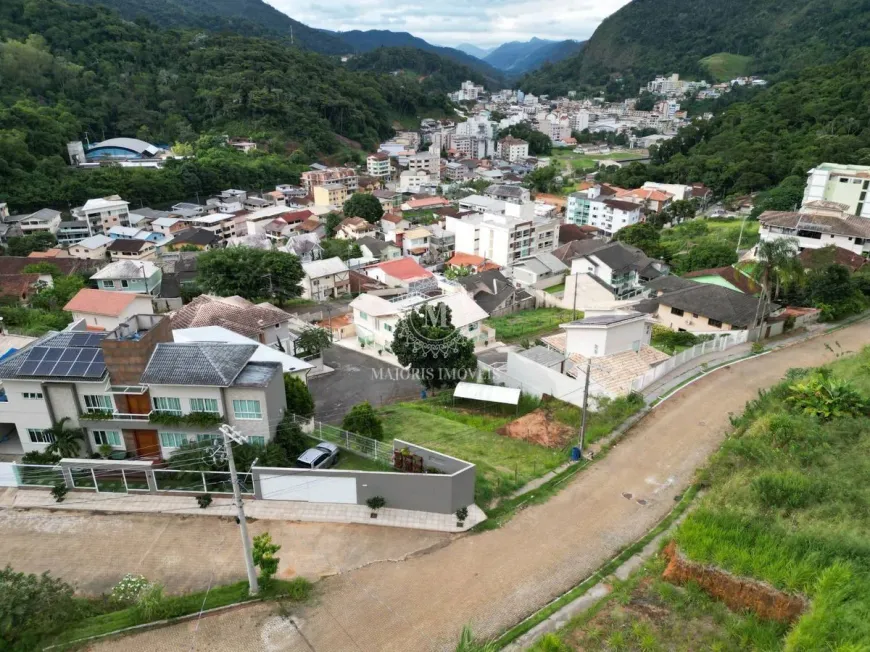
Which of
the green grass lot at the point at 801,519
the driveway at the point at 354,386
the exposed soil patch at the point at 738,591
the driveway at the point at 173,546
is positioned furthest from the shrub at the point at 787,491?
the driveway at the point at 354,386

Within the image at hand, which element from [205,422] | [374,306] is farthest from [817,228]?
[205,422]

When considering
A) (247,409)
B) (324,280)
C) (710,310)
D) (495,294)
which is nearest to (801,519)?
(247,409)

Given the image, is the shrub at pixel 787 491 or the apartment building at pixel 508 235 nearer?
the shrub at pixel 787 491

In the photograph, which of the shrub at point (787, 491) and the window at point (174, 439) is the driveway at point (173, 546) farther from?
the shrub at point (787, 491)

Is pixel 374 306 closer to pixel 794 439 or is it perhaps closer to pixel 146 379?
pixel 146 379

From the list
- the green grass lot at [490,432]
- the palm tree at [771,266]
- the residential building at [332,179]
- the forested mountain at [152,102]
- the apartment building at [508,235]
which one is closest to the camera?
the green grass lot at [490,432]

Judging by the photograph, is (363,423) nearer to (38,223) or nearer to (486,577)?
(486,577)
